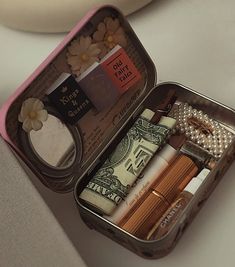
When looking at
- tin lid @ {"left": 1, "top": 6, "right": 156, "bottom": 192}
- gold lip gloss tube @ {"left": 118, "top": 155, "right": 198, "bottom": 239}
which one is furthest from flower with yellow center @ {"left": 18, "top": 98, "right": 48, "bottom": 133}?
gold lip gloss tube @ {"left": 118, "top": 155, "right": 198, "bottom": 239}

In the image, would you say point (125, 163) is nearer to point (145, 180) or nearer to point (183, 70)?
point (145, 180)

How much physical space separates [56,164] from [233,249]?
168mm

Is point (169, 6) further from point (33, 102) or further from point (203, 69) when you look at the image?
point (33, 102)

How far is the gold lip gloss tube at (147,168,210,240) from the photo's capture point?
1.71 feet

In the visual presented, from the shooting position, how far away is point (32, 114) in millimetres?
530

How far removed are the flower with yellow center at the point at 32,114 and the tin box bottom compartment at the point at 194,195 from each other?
0.21 feet

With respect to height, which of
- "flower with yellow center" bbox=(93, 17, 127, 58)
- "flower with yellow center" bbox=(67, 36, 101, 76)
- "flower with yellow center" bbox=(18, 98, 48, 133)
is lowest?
"flower with yellow center" bbox=(18, 98, 48, 133)

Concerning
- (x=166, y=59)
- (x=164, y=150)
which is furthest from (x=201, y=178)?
(x=166, y=59)

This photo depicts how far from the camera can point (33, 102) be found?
1.74ft

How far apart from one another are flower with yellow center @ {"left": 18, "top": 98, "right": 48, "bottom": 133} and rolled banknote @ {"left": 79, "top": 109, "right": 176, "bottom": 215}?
69 millimetres

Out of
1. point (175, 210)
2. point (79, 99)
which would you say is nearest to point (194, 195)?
point (175, 210)

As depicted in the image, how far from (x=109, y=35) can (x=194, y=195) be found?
0.56 ft

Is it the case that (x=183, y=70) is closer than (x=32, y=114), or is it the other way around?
(x=32, y=114)

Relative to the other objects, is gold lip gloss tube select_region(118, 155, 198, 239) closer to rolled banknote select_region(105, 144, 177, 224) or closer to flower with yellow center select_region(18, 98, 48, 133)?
rolled banknote select_region(105, 144, 177, 224)
